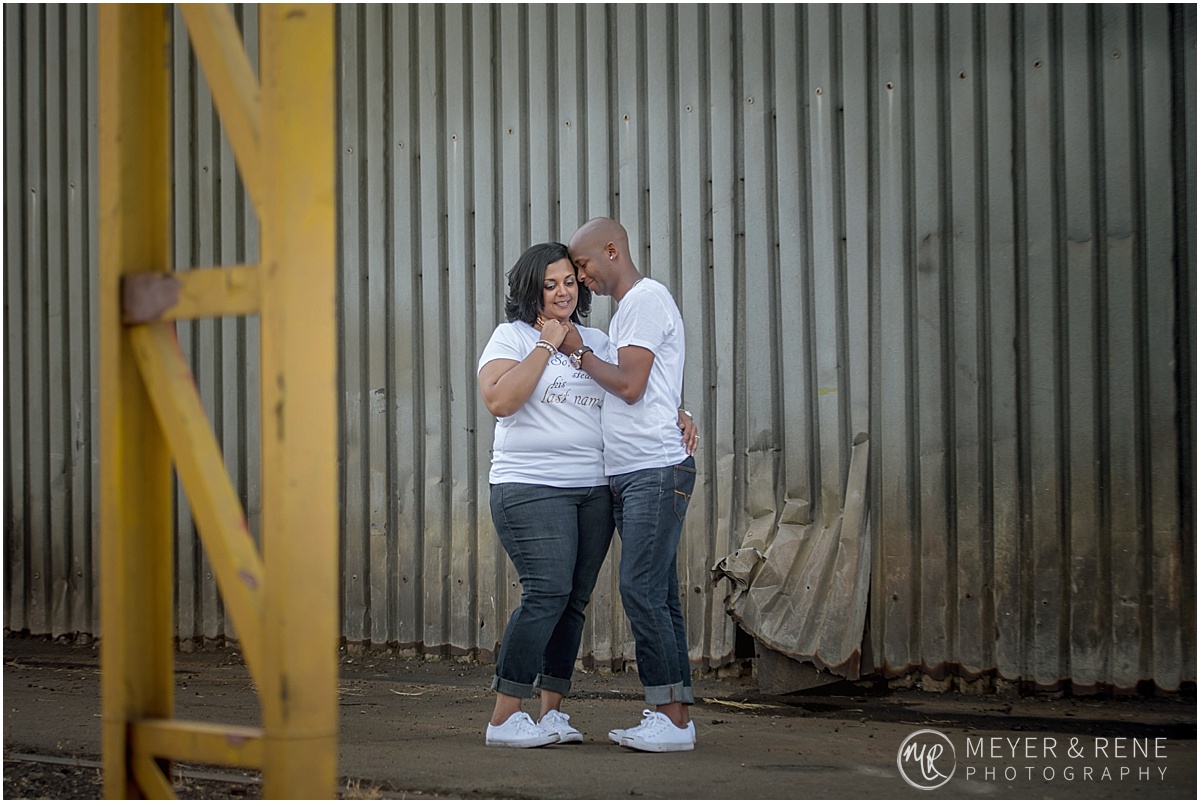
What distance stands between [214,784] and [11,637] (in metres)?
4.36

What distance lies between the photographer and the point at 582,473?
14.5 feet

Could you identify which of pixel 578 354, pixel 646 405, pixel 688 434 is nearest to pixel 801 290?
pixel 688 434

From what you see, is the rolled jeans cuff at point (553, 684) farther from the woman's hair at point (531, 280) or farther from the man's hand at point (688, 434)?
the woman's hair at point (531, 280)

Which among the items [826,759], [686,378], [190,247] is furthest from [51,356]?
[826,759]

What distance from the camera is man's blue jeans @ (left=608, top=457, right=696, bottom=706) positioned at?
4.28m

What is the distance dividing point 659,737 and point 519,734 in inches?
21.7

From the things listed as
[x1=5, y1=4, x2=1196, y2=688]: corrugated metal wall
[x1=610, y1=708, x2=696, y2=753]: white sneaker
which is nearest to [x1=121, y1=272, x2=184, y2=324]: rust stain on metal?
[x1=610, y1=708, x2=696, y2=753]: white sneaker

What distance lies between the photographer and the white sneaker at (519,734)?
4391mm

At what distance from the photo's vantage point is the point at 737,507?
Result: 5953 mm

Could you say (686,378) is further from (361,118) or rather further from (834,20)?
(361,118)

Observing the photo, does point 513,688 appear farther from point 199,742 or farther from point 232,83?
point 232,83

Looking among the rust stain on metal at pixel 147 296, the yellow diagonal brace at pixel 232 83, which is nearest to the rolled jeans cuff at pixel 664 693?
the rust stain on metal at pixel 147 296

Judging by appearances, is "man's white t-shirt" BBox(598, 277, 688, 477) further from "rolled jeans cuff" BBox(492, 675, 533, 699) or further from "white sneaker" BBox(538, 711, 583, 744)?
"white sneaker" BBox(538, 711, 583, 744)

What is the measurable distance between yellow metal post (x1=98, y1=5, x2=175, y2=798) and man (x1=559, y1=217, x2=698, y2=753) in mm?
1898
